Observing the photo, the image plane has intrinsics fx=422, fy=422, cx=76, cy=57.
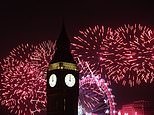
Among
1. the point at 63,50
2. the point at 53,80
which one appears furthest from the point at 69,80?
the point at 63,50

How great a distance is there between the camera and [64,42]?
2290 inches

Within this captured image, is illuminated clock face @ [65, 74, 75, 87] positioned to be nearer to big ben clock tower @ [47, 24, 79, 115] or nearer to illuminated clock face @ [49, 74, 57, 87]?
big ben clock tower @ [47, 24, 79, 115]

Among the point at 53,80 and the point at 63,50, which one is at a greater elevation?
the point at 63,50

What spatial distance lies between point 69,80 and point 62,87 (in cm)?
183

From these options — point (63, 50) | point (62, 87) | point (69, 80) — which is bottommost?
point (62, 87)

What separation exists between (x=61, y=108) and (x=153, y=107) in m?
26.5

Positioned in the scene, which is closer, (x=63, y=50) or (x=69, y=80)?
(x=69, y=80)

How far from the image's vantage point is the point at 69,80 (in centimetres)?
5434

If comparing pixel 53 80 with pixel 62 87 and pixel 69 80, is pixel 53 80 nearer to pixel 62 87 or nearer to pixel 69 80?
pixel 62 87

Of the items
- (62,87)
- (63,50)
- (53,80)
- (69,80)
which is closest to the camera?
(62,87)

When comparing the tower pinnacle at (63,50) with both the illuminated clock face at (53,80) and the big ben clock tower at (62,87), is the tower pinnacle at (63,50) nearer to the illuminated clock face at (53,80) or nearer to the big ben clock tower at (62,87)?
the big ben clock tower at (62,87)

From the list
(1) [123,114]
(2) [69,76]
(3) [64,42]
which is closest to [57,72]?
(2) [69,76]

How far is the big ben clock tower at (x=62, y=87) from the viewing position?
53.4m

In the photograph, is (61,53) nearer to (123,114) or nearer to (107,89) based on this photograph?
(107,89)
